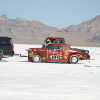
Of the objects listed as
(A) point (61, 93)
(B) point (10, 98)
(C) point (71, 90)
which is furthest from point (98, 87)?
(B) point (10, 98)

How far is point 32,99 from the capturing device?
614 cm

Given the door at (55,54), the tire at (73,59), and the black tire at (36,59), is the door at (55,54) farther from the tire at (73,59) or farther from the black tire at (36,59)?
the black tire at (36,59)

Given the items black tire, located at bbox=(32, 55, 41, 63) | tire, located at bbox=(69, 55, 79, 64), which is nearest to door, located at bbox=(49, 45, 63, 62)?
tire, located at bbox=(69, 55, 79, 64)

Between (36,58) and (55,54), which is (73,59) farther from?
(36,58)

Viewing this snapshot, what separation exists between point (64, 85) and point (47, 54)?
7600mm

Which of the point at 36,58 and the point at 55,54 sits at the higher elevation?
the point at 55,54

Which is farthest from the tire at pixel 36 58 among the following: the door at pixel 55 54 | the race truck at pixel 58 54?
the door at pixel 55 54

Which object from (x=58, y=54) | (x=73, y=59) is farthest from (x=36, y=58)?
(x=73, y=59)

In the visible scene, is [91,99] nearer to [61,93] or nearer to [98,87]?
[61,93]

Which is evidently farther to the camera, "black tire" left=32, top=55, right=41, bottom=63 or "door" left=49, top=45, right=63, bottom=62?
"black tire" left=32, top=55, right=41, bottom=63

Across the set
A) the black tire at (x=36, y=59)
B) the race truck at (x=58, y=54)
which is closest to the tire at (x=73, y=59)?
the race truck at (x=58, y=54)

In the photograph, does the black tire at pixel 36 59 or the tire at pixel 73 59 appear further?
the black tire at pixel 36 59

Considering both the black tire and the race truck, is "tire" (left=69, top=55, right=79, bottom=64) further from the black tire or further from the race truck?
the black tire

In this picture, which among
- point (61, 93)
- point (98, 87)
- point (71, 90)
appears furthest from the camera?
point (98, 87)
